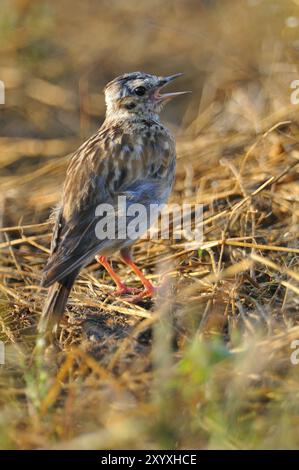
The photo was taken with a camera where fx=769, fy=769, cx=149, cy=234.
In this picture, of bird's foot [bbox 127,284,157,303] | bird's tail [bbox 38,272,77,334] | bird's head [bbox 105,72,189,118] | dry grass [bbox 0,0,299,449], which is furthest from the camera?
bird's head [bbox 105,72,189,118]

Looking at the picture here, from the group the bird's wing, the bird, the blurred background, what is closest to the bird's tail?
the bird

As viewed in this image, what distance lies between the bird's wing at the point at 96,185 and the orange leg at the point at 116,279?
49cm

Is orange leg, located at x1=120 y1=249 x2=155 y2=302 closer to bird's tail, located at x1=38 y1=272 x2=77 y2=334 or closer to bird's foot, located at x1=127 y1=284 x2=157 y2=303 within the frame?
bird's foot, located at x1=127 y1=284 x2=157 y2=303

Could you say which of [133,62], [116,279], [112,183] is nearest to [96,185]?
[112,183]

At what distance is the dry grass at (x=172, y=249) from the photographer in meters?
3.52

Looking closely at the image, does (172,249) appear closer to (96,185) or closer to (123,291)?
(123,291)

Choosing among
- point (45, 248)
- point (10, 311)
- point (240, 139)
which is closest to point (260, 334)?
point (10, 311)

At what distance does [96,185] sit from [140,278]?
29.4 inches

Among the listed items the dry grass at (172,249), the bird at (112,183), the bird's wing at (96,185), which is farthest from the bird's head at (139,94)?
the dry grass at (172,249)

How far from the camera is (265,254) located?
204 inches

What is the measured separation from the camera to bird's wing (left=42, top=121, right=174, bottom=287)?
449 cm

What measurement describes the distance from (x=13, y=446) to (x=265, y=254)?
2.31m

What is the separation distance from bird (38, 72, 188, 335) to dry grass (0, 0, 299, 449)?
315 millimetres
